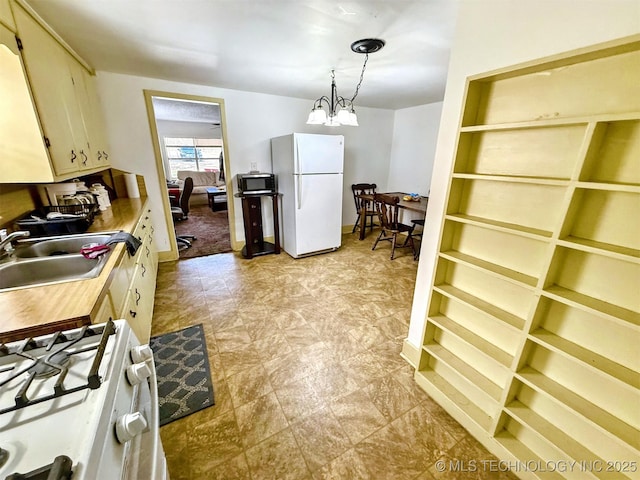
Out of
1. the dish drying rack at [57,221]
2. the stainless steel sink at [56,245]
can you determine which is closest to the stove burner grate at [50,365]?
the stainless steel sink at [56,245]

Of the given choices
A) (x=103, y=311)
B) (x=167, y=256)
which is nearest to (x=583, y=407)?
(x=103, y=311)

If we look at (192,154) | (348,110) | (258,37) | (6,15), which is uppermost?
(258,37)

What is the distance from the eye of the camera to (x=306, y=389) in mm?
1679

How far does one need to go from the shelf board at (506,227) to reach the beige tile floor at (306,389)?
3.72 ft

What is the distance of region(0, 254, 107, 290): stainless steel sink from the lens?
1.31 metres

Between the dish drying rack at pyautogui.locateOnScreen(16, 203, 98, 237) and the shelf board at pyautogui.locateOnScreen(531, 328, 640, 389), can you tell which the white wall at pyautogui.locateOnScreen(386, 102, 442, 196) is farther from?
the dish drying rack at pyautogui.locateOnScreen(16, 203, 98, 237)

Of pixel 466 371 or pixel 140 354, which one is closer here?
pixel 140 354

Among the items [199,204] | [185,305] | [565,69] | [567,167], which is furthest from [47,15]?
[199,204]

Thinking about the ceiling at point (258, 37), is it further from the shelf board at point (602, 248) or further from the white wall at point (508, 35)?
the shelf board at point (602, 248)

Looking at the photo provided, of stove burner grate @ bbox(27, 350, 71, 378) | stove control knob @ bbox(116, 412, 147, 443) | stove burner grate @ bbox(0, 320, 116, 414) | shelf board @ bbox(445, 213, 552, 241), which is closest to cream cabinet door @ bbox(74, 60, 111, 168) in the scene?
stove burner grate @ bbox(0, 320, 116, 414)

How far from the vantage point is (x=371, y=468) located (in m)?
1.26

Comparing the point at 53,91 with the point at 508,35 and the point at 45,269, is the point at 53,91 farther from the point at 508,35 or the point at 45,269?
A: the point at 508,35

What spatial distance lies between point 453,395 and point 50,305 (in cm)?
201

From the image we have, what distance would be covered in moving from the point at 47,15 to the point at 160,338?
7.45 feet
